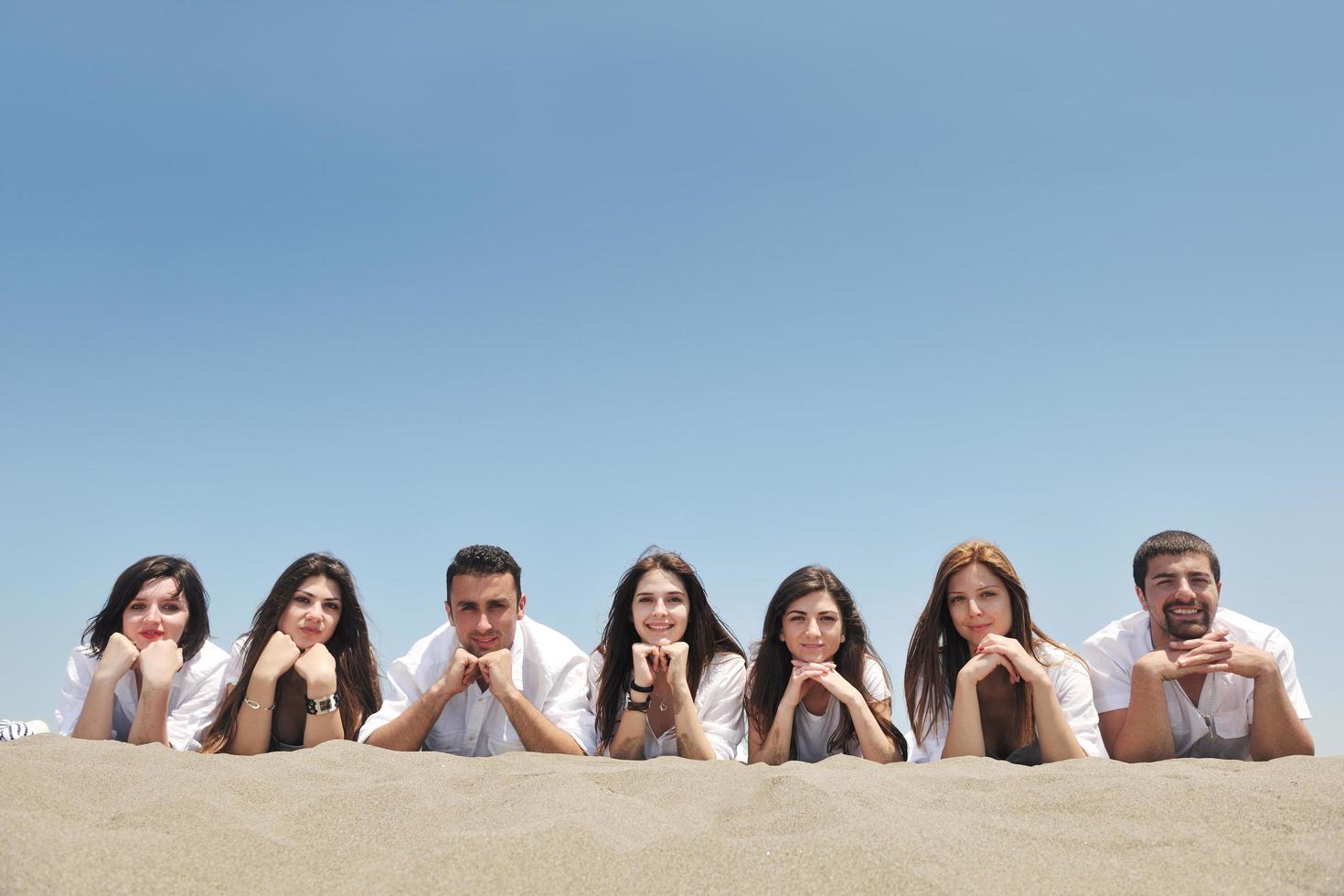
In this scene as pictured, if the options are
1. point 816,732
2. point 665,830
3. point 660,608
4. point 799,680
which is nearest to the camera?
point 665,830

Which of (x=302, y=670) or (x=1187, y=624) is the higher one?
(x=1187, y=624)

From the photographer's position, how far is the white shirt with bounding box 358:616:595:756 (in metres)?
7.16

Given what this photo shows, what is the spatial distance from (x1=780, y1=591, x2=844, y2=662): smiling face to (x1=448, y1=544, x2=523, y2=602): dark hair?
2039mm

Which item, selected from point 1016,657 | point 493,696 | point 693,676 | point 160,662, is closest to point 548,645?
point 493,696

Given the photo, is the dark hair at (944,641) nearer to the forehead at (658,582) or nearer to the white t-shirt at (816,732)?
the white t-shirt at (816,732)

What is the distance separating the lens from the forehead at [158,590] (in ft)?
24.7

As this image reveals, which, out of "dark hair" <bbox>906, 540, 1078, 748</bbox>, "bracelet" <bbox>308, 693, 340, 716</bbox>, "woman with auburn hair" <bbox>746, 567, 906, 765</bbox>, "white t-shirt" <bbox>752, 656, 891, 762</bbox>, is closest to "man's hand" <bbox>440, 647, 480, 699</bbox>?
"bracelet" <bbox>308, 693, 340, 716</bbox>

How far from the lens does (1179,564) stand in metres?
6.88

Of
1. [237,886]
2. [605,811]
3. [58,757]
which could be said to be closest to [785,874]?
[605,811]

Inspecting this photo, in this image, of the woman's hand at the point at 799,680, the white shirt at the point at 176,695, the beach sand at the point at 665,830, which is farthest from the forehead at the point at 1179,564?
the white shirt at the point at 176,695

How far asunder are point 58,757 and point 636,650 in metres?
3.41

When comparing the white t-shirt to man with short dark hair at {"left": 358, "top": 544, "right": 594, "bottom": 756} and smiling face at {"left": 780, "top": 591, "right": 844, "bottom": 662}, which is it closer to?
smiling face at {"left": 780, "top": 591, "right": 844, "bottom": 662}

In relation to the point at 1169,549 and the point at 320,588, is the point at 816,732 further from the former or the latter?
the point at 320,588

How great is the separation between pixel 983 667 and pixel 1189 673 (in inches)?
→ 50.9
